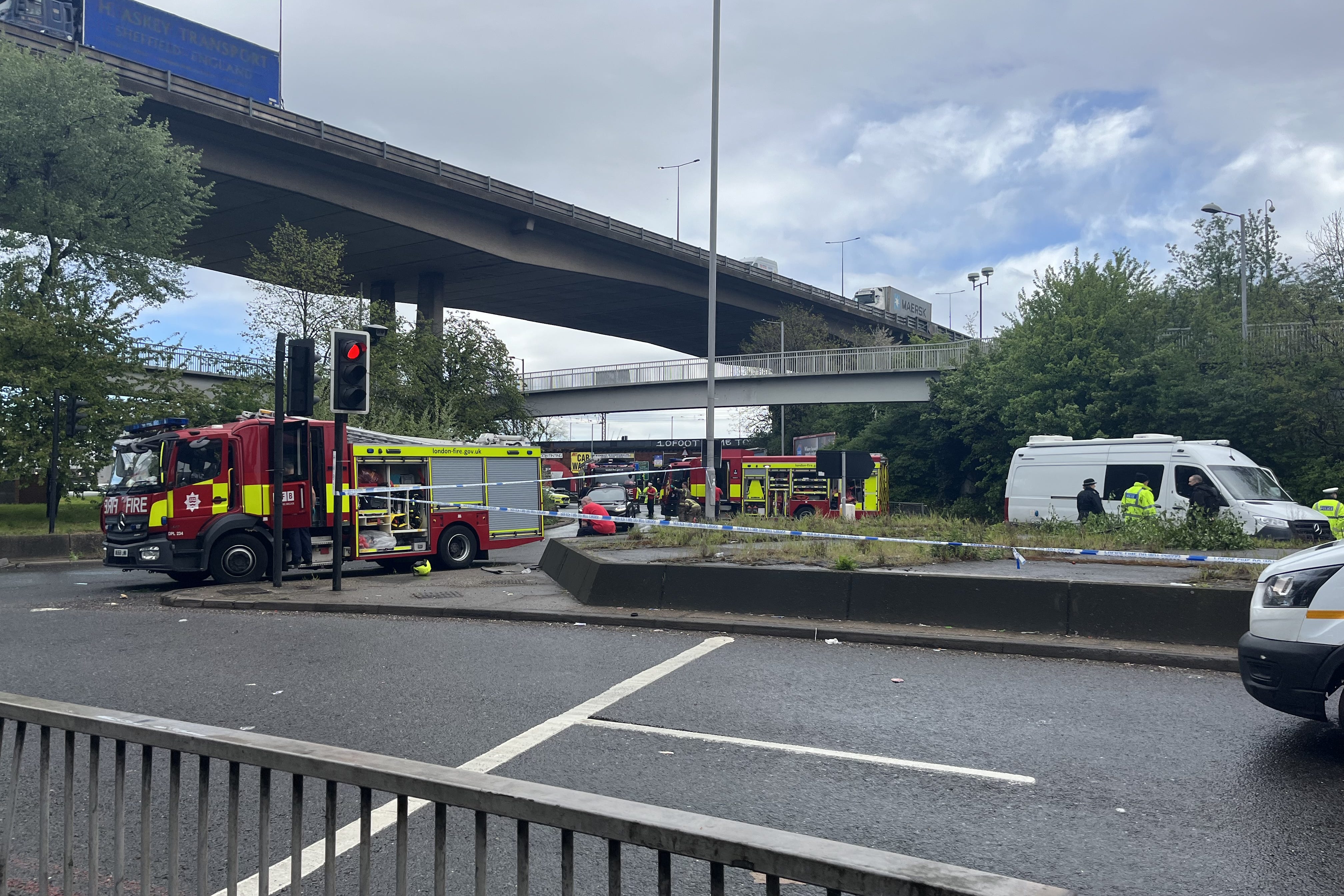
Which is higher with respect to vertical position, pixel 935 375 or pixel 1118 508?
pixel 935 375

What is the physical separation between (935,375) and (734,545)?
33.6 metres

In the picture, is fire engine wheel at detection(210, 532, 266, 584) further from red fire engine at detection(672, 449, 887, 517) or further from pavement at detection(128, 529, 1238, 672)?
red fire engine at detection(672, 449, 887, 517)

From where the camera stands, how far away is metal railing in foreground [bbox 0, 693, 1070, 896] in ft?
6.02

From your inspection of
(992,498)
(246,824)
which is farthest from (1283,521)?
(992,498)

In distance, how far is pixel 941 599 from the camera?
9633 millimetres

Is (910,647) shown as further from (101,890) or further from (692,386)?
(692,386)

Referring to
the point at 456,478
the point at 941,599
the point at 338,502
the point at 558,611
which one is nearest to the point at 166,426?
the point at 338,502

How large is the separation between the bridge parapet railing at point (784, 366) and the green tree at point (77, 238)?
2260cm

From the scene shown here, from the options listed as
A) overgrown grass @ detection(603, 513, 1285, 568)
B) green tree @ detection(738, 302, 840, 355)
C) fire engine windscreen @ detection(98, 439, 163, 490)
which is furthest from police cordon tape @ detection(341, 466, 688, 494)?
green tree @ detection(738, 302, 840, 355)

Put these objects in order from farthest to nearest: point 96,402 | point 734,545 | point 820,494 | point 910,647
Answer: point 820,494 < point 96,402 < point 734,545 < point 910,647

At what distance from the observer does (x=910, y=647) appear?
30.2 feet

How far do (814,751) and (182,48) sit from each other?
139 feet

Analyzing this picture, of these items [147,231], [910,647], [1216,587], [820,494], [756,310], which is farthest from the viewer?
[756,310]

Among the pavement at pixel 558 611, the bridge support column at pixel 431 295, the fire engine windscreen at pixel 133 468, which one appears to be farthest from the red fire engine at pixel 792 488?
the fire engine windscreen at pixel 133 468
